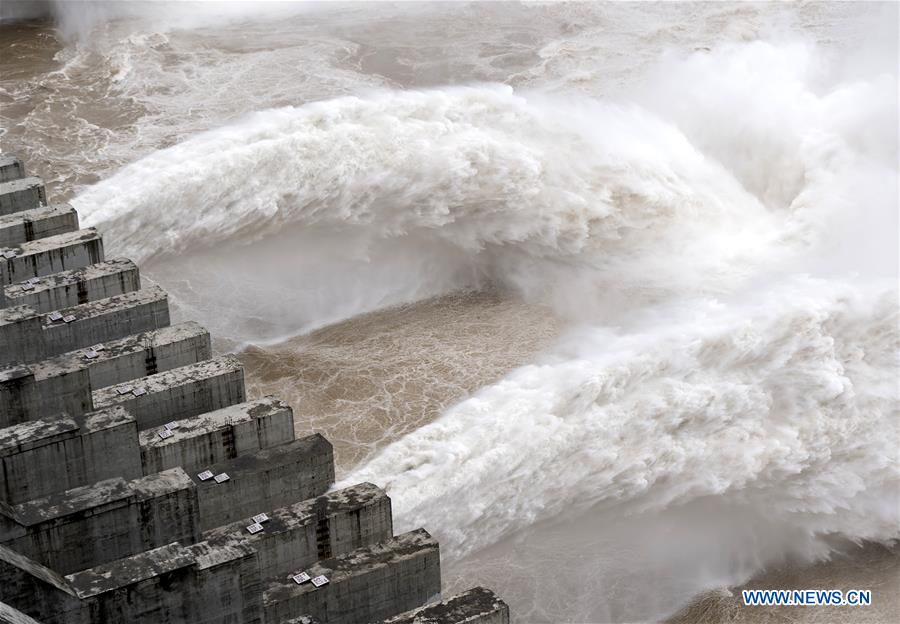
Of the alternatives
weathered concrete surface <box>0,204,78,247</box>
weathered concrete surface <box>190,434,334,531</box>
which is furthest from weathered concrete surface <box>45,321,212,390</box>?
weathered concrete surface <box>0,204,78,247</box>

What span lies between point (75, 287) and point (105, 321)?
5.04 feet

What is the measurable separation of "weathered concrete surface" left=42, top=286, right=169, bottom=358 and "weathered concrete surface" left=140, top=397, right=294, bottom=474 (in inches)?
135

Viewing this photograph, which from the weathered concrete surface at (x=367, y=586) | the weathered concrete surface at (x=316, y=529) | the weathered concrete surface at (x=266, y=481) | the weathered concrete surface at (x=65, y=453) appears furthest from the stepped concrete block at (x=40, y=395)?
the weathered concrete surface at (x=367, y=586)

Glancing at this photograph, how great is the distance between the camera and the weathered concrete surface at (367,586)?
873 inches

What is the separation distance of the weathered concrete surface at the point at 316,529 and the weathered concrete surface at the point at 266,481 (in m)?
0.27

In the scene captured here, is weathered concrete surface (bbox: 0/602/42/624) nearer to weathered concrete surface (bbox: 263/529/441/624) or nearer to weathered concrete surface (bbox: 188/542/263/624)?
weathered concrete surface (bbox: 188/542/263/624)

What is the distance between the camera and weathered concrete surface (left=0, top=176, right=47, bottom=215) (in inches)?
1313

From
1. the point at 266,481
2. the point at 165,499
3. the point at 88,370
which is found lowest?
the point at 266,481

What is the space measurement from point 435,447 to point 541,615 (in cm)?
426

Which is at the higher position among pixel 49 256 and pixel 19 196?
pixel 19 196

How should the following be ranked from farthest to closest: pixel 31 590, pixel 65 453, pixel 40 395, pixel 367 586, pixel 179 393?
pixel 179 393, pixel 40 395, pixel 65 453, pixel 367 586, pixel 31 590

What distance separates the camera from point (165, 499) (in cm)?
2247

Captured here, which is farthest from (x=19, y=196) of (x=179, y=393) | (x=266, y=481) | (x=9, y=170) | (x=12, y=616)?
(x=12, y=616)

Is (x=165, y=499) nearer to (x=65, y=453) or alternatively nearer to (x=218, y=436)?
(x=65, y=453)
